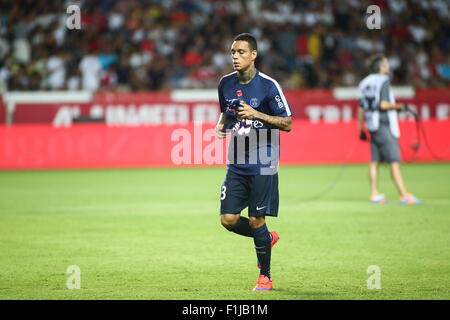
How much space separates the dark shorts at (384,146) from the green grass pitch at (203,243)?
86 centimetres

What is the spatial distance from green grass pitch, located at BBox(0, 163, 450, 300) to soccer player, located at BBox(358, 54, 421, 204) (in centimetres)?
58

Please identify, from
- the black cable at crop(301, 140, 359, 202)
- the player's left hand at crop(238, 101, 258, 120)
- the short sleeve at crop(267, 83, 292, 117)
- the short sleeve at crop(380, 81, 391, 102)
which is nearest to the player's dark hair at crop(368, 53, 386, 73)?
the short sleeve at crop(380, 81, 391, 102)

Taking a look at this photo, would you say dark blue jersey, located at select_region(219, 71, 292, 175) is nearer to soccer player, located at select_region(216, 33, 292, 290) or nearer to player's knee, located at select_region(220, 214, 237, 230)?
soccer player, located at select_region(216, 33, 292, 290)

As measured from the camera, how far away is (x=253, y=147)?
8.59 meters

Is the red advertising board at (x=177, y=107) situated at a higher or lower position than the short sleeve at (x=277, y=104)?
higher

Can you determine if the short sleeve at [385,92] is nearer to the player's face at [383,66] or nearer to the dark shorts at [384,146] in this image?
the player's face at [383,66]

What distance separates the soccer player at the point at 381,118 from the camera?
15.5m

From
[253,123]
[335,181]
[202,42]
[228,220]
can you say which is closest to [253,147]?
[253,123]

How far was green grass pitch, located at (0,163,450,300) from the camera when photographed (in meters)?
8.52

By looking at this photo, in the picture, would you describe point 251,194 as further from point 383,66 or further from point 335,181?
point 335,181

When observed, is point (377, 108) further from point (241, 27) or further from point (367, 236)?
point (241, 27)

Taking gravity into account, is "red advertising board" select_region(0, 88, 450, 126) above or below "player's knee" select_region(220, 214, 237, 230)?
above

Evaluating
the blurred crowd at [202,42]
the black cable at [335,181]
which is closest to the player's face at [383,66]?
the black cable at [335,181]
